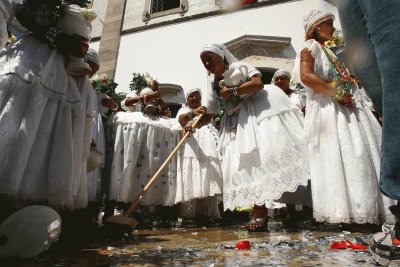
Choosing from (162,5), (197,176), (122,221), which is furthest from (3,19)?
(162,5)

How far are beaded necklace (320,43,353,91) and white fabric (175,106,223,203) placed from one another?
1.85m

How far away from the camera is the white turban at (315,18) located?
2.79 metres

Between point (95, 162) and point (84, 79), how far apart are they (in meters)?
0.58

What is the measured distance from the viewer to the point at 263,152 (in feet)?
9.07

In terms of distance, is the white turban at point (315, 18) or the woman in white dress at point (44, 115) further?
the white turban at point (315, 18)

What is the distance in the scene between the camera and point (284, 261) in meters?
1.30

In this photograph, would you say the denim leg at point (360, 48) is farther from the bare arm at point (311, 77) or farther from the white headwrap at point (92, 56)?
the white headwrap at point (92, 56)

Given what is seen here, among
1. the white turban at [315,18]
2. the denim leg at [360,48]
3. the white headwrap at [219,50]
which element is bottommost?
the denim leg at [360,48]

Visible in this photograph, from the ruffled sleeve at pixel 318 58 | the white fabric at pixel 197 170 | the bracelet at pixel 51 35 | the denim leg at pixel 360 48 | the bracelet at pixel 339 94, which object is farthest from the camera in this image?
the white fabric at pixel 197 170

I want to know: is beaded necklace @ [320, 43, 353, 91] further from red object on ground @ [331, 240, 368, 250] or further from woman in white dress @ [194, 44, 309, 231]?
red object on ground @ [331, 240, 368, 250]

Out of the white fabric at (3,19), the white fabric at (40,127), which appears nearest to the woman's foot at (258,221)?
the white fabric at (40,127)

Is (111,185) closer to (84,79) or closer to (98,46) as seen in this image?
(84,79)

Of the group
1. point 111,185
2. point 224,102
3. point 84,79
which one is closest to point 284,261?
point 84,79

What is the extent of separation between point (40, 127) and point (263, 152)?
Answer: 174 cm
